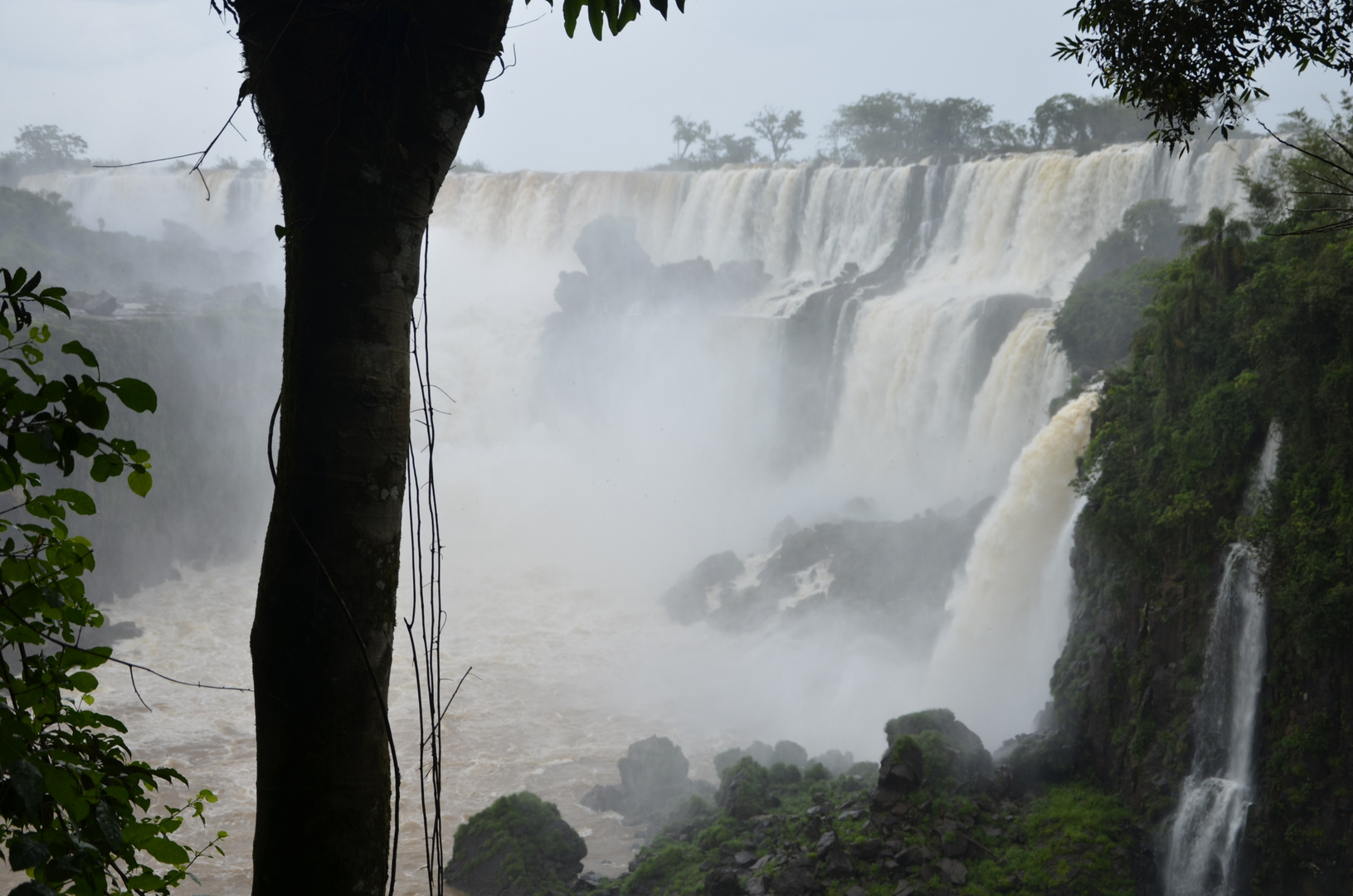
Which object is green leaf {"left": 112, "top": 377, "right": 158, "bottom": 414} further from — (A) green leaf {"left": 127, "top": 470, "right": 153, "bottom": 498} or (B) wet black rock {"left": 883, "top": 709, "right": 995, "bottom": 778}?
(B) wet black rock {"left": 883, "top": 709, "right": 995, "bottom": 778}

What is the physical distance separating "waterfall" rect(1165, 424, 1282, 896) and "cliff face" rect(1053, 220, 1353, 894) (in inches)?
4.4

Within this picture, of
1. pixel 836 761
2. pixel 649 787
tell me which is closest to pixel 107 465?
pixel 649 787

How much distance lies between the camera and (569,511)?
26.3m

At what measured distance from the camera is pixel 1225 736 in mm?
9039

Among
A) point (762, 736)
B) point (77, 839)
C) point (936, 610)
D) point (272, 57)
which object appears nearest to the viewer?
point (77, 839)

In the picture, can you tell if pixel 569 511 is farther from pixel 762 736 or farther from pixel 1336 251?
pixel 1336 251

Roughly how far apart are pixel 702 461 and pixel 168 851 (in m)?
26.4

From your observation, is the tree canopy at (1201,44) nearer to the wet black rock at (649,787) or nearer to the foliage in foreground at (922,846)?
the foliage in foreground at (922,846)

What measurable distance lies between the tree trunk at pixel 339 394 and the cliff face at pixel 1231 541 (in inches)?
347

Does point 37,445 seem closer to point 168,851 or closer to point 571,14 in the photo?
point 168,851

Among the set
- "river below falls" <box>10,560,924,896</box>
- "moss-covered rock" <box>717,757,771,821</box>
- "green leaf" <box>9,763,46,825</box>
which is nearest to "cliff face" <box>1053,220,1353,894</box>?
"moss-covered rock" <box>717,757,771,821</box>

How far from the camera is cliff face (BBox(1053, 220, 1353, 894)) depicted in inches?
318

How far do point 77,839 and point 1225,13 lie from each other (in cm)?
501

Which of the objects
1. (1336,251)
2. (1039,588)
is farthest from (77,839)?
(1039,588)
